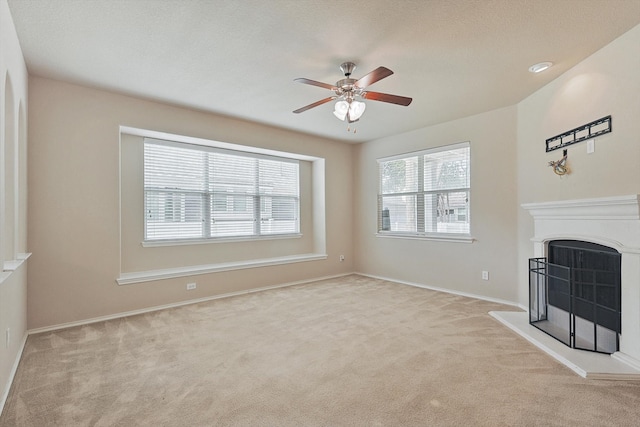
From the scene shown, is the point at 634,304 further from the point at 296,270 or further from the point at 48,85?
the point at 48,85

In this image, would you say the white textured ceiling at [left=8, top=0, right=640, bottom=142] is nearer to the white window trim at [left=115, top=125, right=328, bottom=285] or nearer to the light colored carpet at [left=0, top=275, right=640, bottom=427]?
the white window trim at [left=115, top=125, right=328, bottom=285]

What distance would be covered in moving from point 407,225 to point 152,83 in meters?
4.27

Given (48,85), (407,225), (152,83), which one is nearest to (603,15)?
(407,225)

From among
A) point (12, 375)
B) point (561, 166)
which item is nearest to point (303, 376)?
point (12, 375)

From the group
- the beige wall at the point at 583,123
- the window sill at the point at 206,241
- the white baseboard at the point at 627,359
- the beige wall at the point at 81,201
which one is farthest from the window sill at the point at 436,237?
the beige wall at the point at 81,201

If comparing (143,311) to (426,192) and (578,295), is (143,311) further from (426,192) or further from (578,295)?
(578,295)

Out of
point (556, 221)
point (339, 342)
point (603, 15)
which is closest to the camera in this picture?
point (603, 15)

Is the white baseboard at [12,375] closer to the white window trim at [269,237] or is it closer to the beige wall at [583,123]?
the white window trim at [269,237]

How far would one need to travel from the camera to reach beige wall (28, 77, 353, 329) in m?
3.30

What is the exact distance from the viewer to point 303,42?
263cm

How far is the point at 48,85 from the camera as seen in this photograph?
3.36m

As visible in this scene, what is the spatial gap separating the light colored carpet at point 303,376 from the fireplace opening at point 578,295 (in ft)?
1.53

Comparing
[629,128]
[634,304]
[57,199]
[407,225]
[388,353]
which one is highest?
[629,128]

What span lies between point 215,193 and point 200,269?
3.95ft
